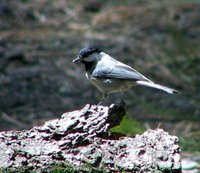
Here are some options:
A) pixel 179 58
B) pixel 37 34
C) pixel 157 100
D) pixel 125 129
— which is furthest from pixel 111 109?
pixel 37 34

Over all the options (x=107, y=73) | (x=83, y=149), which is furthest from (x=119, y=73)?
(x=83, y=149)

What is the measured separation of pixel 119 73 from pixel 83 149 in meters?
1.05

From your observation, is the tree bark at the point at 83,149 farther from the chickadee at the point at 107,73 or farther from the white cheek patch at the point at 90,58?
the white cheek patch at the point at 90,58

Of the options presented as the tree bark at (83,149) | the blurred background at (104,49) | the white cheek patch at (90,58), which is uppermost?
the blurred background at (104,49)

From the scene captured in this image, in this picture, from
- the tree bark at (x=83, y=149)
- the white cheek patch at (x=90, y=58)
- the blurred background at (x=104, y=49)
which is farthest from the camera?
the blurred background at (x=104, y=49)

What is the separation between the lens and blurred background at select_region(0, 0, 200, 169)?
4.78 metres

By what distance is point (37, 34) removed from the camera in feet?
20.7

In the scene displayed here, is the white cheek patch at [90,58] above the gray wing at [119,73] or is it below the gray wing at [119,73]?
above

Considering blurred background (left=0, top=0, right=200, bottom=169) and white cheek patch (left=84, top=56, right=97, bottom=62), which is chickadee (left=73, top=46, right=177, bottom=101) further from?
blurred background (left=0, top=0, right=200, bottom=169)

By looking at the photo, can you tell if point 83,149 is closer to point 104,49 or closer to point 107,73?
point 107,73

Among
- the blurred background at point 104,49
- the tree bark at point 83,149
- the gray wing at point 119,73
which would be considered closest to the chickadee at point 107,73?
the gray wing at point 119,73

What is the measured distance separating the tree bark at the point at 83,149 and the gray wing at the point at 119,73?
737mm

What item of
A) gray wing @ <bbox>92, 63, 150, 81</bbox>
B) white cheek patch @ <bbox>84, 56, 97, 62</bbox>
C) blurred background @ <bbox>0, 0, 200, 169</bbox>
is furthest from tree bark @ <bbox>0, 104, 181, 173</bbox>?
blurred background @ <bbox>0, 0, 200, 169</bbox>

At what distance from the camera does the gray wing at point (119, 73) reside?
11.3 ft
